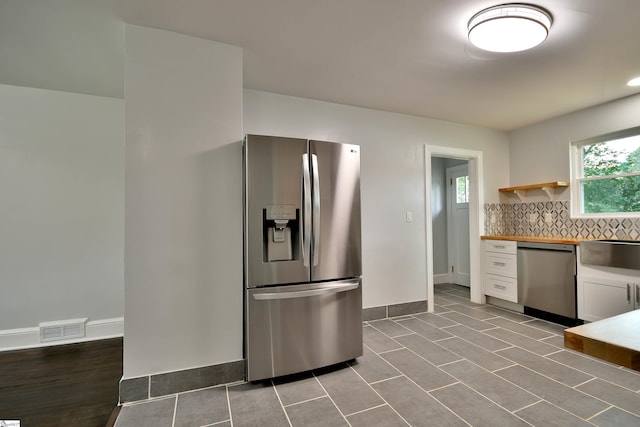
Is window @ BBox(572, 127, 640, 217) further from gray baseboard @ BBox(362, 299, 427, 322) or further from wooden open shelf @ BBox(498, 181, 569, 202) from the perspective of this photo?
gray baseboard @ BBox(362, 299, 427, 322)

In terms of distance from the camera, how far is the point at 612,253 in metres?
2.83

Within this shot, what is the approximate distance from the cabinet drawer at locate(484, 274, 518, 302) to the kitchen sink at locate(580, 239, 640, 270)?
79cm

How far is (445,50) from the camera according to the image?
2223 millimetres

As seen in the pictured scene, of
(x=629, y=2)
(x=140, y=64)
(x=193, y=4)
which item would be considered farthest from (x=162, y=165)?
(x=629, y=2)

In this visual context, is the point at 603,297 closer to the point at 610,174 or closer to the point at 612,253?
the point at 612,253

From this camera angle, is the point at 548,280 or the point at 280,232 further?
the point at 548,280

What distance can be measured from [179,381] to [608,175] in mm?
4663

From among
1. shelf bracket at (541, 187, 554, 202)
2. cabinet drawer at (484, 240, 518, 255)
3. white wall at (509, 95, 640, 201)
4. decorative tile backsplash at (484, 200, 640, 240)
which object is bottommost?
cabinet drawer at (484, 240, 518, 255)

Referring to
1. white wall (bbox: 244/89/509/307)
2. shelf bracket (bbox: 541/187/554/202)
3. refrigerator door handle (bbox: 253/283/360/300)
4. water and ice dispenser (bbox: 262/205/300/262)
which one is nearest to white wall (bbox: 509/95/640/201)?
shelf bracket (bbox: 541/187/554/202)

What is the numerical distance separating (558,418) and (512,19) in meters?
2.33

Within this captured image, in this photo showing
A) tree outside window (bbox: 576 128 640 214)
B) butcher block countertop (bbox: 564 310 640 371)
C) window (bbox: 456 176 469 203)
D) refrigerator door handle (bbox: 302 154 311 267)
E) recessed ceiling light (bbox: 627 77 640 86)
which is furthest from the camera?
window (bbox: 456 176 469 203)

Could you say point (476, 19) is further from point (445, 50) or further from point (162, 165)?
point (162, 165)

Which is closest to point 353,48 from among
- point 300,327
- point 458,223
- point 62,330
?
point 300,327

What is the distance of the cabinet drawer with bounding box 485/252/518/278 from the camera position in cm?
365
